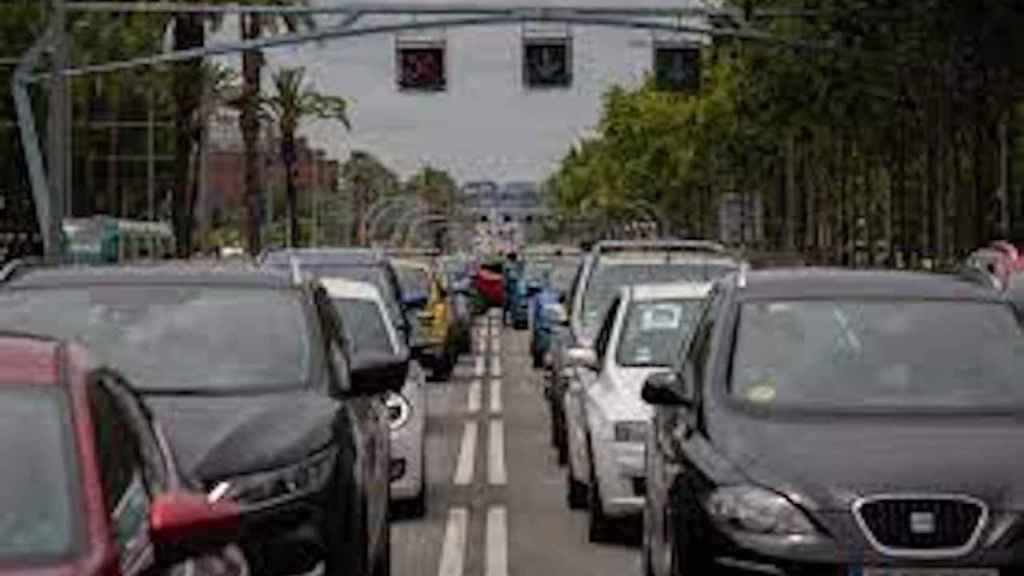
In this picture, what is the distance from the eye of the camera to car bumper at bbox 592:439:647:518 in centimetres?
1415

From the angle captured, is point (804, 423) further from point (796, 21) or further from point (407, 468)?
point (796, 21)

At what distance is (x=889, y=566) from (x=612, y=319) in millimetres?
7958

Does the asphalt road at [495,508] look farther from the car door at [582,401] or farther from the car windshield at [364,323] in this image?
the car windshield at [364,323]

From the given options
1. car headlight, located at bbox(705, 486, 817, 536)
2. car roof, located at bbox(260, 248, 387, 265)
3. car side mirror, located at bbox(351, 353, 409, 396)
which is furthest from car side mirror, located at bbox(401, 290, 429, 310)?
car headlight, located at bbox(705, 486, 817, 536)

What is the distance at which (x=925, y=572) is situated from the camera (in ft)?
28.0

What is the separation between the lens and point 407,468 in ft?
52.1

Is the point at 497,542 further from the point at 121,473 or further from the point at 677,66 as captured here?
the point at 677,66

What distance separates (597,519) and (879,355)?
460cm

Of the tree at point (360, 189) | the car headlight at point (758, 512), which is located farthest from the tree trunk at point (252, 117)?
the tree at point (360, 189)

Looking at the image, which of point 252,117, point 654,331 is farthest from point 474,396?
point 252,117

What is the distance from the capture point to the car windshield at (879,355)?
9898 millimetres

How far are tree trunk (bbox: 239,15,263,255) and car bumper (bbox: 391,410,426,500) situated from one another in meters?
43.8

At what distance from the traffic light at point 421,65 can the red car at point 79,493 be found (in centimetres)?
4512

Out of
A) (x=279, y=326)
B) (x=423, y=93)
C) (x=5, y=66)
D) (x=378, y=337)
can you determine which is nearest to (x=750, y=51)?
(x=423, y=93)
